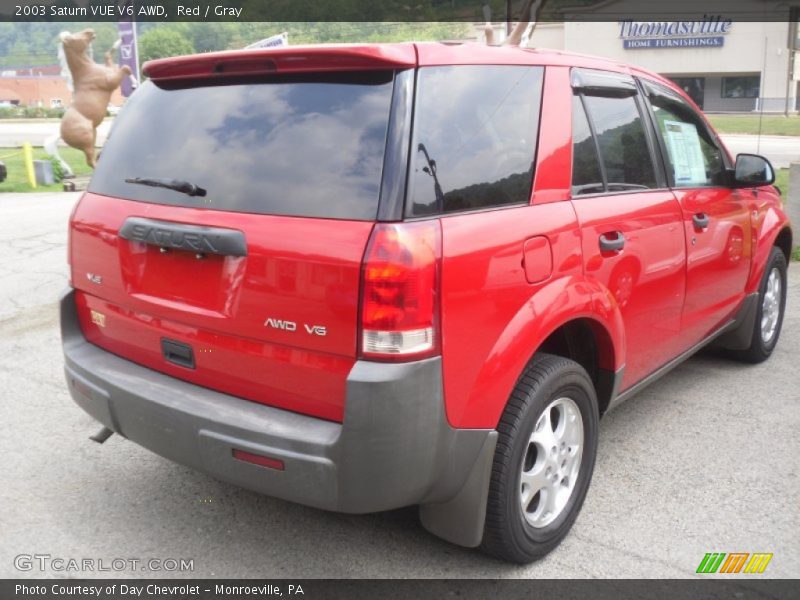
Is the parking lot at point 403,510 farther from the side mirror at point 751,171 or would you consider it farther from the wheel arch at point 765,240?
the side mirror at point 751,171

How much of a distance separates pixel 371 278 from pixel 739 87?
6649cm

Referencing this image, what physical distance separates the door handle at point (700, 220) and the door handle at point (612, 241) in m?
0.85

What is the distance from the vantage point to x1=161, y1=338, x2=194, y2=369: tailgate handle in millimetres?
2613

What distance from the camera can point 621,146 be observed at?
3.33 metres

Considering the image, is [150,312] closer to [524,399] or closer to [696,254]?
[524,399]

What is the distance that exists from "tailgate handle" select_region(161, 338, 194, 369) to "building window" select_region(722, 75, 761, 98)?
65.8 metres

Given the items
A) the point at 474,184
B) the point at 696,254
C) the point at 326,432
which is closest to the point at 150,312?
the point at 326,432

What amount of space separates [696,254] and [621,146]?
2.64 feet

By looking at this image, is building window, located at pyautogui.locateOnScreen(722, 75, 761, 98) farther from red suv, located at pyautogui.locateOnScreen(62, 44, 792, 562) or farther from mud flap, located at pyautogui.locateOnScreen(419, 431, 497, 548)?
mud flap, located at pyautogui.locateOnScreen(419, 431, 497, 548)

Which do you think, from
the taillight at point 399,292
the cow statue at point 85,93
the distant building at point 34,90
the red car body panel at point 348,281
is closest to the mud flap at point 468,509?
the red car body panel at point 348,281

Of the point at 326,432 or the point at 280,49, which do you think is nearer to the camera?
the point at 326,432

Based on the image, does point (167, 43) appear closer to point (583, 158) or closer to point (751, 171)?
point (751, 171)

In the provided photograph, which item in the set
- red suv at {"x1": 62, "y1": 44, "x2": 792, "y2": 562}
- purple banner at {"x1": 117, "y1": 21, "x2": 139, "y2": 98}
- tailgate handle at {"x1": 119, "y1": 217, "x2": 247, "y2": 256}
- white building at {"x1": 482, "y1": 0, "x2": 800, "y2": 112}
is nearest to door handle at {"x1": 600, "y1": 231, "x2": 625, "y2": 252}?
red suv at {"x1": 62, "y1": 44, "x2": 792, "y2": 562}

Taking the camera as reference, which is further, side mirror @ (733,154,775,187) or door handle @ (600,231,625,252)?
side mirror @ (733,154,775,187)
